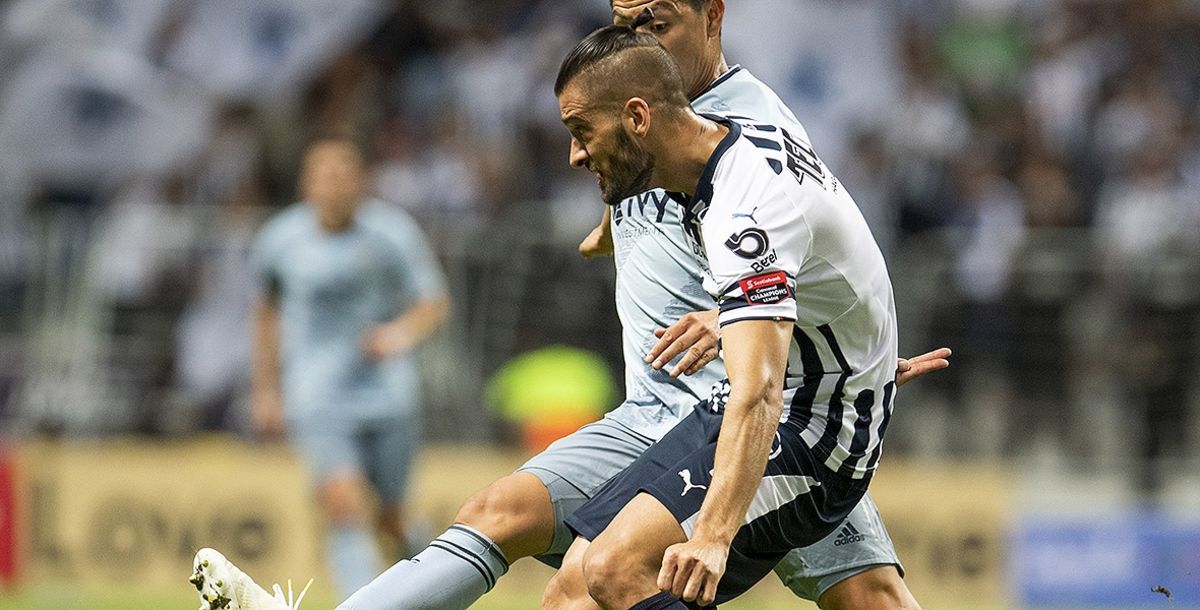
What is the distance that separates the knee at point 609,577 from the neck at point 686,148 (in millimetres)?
960

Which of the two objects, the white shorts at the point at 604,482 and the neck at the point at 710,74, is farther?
the neck at the point at 710,74

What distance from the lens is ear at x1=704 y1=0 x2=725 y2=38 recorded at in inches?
226

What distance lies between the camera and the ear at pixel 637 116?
15.7 feet

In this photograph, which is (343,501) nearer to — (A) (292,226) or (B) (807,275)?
(A) (292,226)

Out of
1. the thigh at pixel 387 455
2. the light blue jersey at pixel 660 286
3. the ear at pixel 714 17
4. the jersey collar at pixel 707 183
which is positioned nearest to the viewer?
the jersey collar at pixel 707 183

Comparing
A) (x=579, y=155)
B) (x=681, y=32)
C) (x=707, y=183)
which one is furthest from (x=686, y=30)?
(x=707, y=183)

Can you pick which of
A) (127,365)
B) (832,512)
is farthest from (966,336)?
(832,512)

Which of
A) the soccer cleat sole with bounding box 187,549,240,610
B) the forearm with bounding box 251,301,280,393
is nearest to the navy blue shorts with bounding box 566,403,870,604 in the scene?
the soccer cleat sole with bounding box 187,549,240,610

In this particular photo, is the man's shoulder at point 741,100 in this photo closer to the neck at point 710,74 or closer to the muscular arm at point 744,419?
the neck at point 710,74

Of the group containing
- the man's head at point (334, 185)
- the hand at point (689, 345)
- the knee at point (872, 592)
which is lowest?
the knee at point (872, 592)

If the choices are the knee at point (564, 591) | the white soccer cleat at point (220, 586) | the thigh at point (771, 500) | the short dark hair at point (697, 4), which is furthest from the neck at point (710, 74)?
the white soccer cleat at point (220, 586)

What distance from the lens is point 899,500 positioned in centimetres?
1220

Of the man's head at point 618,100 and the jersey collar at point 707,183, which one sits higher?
the man's head at point 618,100

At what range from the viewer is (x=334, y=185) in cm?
1051
